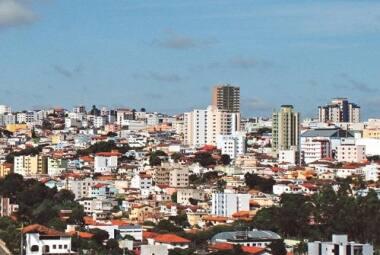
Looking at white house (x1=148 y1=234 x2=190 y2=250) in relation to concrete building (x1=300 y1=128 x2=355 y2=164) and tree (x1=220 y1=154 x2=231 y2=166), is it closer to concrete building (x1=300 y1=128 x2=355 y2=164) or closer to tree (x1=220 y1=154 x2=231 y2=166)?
tree (x1=220 y1=154 x2=231 y2=166)

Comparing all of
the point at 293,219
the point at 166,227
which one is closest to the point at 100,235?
the point at 166,227

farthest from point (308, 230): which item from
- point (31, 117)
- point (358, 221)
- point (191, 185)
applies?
point (31, 117)

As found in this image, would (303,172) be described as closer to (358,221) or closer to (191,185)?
(191,185)

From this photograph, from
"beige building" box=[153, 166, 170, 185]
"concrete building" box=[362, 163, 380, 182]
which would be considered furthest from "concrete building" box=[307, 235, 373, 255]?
"concrete building" box=[362, 163, 380, 182]

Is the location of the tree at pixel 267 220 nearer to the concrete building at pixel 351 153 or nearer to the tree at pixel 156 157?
the tree at pixel 156 157

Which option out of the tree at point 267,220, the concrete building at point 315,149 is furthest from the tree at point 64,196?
the concrete building at point 315,149
